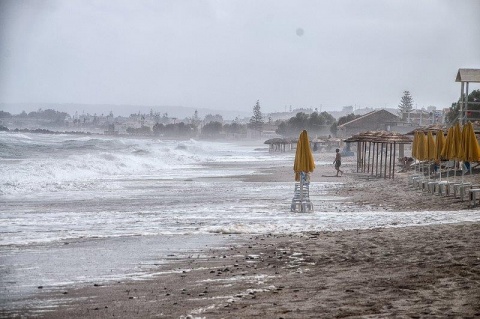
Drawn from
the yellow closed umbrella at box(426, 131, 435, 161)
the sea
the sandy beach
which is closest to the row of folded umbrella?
the yellow closed umbrella at box(426, 131, 435, 161)

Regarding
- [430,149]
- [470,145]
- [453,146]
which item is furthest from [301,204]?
[430,149]

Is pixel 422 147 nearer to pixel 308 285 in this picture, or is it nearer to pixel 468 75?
pixel 468 75

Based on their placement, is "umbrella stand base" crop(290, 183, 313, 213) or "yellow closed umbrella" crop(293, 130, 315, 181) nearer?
"umbrella stand base" crop(290, 183, 313, 213)

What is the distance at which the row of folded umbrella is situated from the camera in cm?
1723

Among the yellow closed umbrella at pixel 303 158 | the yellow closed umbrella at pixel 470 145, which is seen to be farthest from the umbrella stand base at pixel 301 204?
the yellow closed umbrella at pixel 470 145

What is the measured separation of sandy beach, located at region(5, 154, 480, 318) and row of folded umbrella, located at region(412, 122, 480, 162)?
6811 millimetres

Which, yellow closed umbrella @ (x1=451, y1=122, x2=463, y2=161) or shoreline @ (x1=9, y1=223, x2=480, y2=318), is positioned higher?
yellow closed umbrella @ (x1=451, y1=122, x2=463, y2=161)

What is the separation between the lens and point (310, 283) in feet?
23.9

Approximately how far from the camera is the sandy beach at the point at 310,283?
19.9 feet

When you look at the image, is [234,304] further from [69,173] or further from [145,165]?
[145,165]

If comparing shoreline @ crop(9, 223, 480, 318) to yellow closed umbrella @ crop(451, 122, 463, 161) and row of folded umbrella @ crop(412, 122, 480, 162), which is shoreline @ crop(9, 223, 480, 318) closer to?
row of folded umbrella @ crop(412, 122, 480, 162)

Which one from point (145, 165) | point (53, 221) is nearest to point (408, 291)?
point (53, 221)

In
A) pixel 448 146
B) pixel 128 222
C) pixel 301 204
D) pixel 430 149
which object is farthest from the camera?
pixel 430 149

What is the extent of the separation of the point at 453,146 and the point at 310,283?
1225 cm
